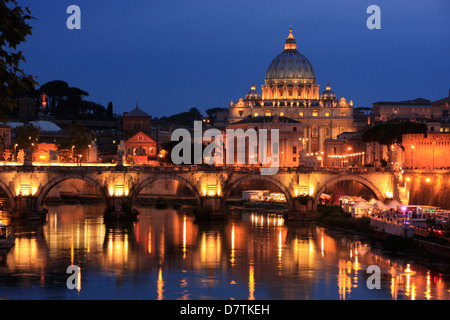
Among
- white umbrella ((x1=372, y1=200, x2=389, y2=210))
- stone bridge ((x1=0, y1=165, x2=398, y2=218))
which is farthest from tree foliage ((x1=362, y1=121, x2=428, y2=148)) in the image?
white umbrella ((x1=372, y1=200, x2=389, y2=210))

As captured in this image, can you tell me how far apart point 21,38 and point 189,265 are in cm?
2797

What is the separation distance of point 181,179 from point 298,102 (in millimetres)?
111802

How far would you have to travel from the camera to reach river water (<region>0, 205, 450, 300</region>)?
130 feet

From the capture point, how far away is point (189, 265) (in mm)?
47844

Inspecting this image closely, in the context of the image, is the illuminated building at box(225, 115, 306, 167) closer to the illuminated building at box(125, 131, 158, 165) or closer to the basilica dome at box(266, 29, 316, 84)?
the illuminated building at box(125, 131, 158, 165)

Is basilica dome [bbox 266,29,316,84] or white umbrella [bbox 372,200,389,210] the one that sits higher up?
basilica dome [bbox 266,29,316,84]

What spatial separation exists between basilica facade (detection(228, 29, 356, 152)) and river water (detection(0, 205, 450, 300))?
4132 inches

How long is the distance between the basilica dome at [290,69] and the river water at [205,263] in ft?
386

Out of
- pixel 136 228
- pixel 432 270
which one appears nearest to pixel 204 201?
pixel 136 228

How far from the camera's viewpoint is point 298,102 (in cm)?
18088

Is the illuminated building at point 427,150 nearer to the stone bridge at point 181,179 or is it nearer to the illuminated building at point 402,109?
the stone bridge at point 181,179

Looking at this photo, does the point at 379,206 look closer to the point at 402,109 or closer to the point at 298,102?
the point at 402,109

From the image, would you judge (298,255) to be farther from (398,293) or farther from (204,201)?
(204,201)

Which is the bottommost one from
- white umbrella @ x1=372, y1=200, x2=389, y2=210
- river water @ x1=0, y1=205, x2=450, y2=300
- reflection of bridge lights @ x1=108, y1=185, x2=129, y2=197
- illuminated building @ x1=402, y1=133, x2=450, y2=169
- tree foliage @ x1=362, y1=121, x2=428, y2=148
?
river water @ x1=0, y1=205, x2=450, y2=300
